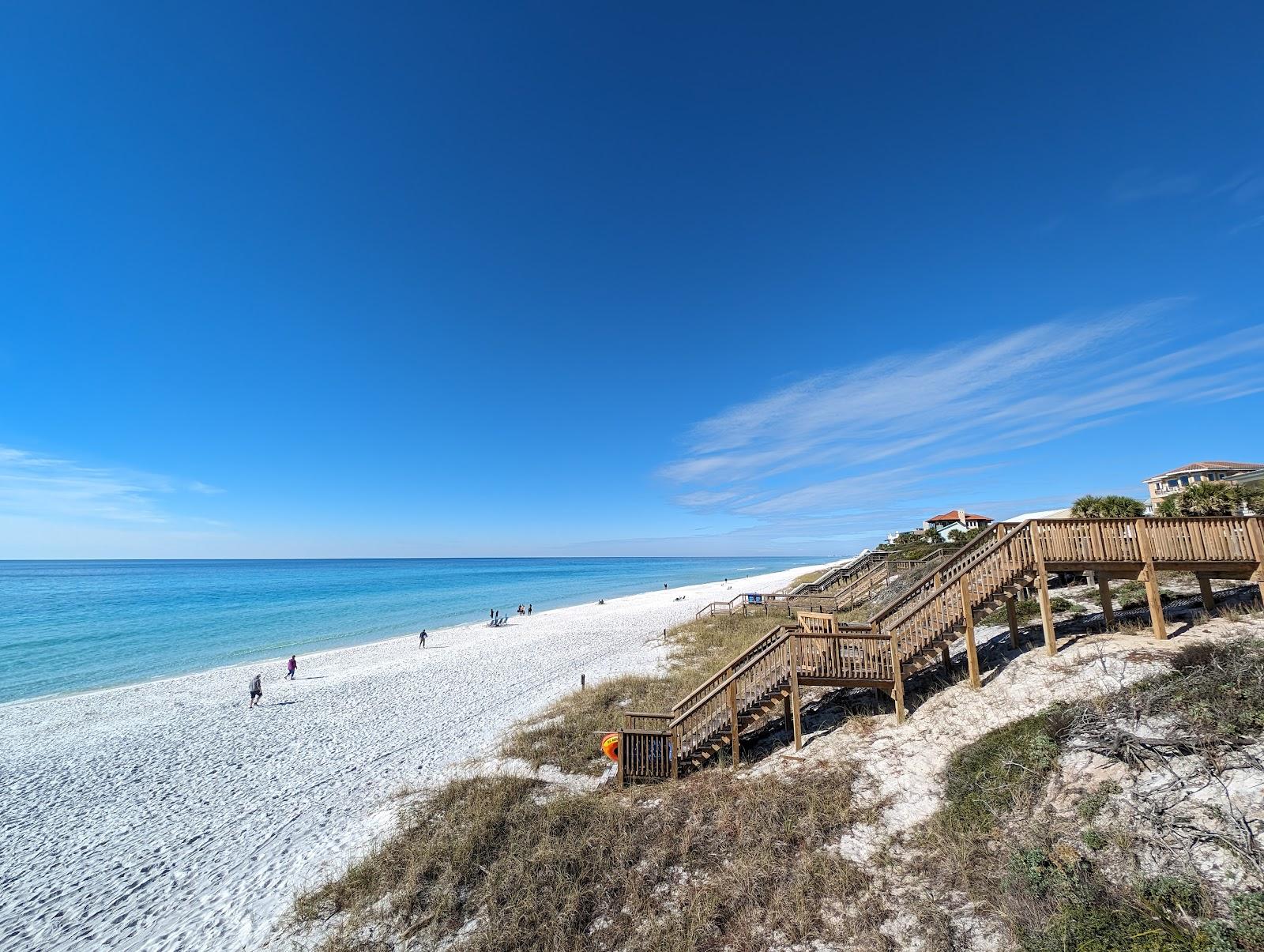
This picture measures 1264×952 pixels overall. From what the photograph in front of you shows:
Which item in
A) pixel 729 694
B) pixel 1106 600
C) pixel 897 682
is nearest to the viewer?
pixel 897 682

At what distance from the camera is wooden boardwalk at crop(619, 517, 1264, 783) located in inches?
380

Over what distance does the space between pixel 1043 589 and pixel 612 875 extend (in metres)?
8.96

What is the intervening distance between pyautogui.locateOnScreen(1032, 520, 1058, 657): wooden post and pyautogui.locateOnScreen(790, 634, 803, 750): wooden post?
178 inches

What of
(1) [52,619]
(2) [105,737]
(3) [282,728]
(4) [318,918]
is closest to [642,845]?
(4) [318,918]

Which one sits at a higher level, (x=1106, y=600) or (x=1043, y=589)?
(x=1043, y=589)

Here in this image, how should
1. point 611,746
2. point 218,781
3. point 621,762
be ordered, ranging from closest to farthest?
point 621,762 → point 611,746 → point 218,781

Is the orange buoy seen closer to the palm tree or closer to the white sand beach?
the white sand beach

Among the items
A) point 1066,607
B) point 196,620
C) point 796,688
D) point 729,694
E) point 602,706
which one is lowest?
point 196,620

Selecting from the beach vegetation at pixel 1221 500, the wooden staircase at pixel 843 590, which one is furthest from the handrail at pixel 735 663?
the wooden staircase at pixel 843 590

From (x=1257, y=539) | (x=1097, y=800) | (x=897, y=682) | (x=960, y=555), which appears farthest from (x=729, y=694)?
(x=1257, y=539)

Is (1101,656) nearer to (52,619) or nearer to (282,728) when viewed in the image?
(282,728)

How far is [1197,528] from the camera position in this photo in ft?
31.8

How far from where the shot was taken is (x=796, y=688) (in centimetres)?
996

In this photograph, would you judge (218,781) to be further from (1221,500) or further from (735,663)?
(1221,500)
